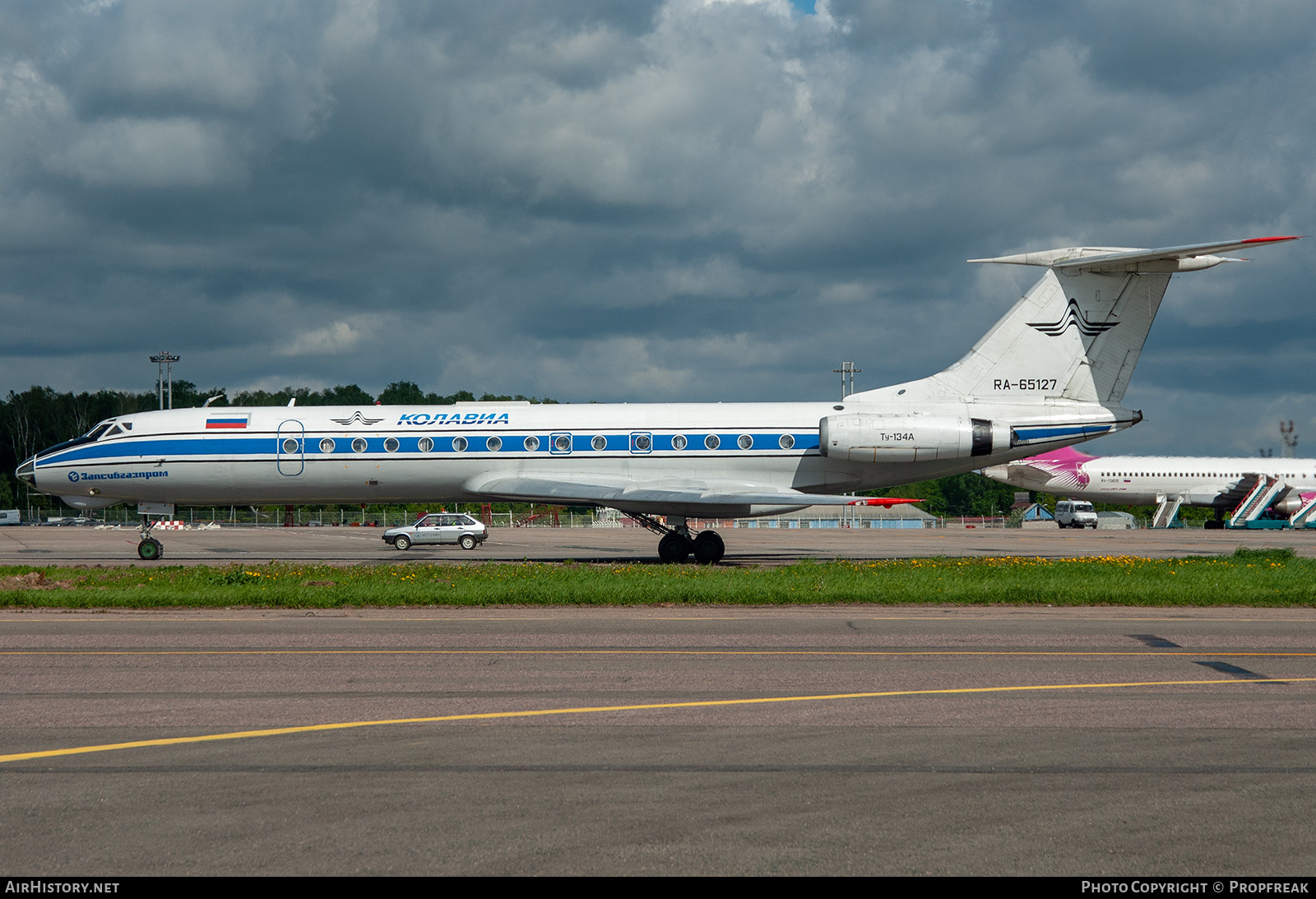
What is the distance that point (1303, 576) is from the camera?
19.4 meters

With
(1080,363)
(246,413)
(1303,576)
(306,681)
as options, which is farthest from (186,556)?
(1303,576)

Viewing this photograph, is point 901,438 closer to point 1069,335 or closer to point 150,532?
point 1069,335

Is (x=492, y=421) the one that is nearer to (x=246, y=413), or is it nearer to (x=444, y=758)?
(x=246, y=413)

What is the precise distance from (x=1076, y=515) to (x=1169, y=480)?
6932 mm

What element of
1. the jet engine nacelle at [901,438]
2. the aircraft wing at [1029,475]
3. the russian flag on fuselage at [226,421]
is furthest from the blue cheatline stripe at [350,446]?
the aircraft wing at [1029,475]

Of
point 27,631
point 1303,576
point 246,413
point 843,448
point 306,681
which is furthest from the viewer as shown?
point 246,413

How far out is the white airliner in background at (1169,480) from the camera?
66.1m

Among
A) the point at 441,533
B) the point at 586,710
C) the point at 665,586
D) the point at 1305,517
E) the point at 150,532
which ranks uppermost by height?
the point at 150,532

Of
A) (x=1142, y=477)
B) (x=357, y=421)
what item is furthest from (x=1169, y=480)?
(x=357, y=421)

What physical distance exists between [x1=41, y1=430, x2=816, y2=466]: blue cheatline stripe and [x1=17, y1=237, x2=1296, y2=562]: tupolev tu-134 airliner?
4 centimetres

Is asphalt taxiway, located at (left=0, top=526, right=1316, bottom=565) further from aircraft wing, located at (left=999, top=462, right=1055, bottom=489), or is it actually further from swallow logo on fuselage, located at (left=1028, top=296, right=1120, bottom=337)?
aircraft wing, located at (left=999, top=462, right=1055, bottom=489)

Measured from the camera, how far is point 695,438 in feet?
83.4

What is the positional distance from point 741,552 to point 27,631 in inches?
851

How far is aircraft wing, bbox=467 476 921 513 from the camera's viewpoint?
24094 mm
